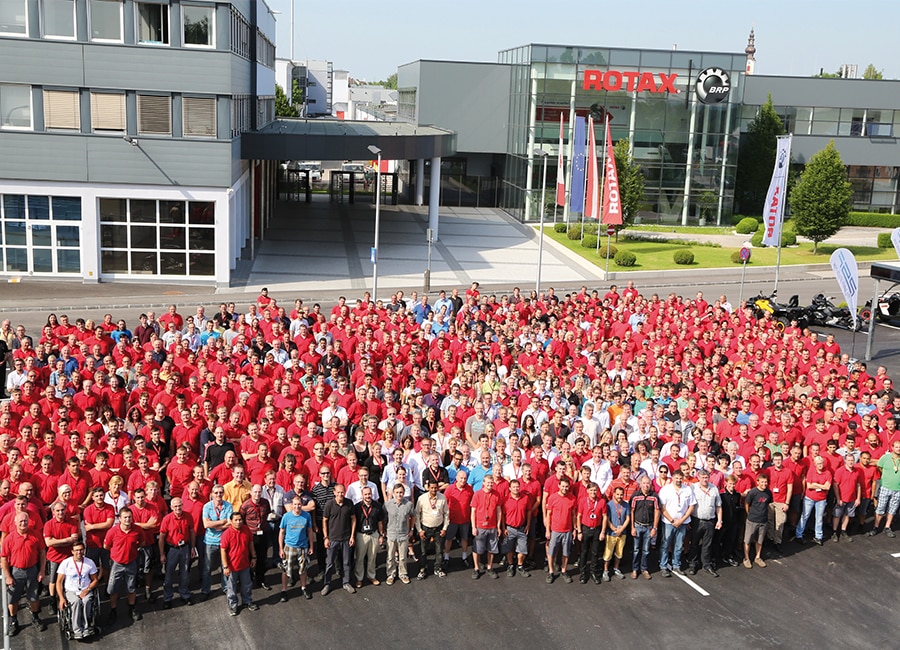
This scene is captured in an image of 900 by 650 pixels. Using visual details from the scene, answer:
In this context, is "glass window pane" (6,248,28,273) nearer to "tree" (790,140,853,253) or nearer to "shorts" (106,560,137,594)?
"shorts" (106,560,137,594)

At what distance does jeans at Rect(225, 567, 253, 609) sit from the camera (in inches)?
464

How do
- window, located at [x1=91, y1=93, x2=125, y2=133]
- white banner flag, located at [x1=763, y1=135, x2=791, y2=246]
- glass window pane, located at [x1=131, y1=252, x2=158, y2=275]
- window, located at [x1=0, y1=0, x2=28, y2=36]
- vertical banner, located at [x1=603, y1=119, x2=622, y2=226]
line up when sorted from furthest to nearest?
vertical banner, located at [x1=603, y1=119, x2=622, y2=226], white banner flag, located at [x1=763, y1=135, x2=791, y2=246], glass window pane, located at [x1=131, y1=252, x2=158, y2=275], window, located at [x1=91, y1=93, x2=125, y2=133], window, located at [x1=0, y1=0, x2=28, y2=36]

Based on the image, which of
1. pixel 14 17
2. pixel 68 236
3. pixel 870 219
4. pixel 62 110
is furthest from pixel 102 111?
pixel 870 219

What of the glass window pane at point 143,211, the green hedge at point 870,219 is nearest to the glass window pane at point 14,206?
the glass window pane at point 143,211

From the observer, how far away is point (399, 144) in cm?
4100

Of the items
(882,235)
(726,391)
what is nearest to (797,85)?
(882,235)

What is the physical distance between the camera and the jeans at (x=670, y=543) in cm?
1334

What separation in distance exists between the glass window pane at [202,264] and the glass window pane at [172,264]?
0.31 m

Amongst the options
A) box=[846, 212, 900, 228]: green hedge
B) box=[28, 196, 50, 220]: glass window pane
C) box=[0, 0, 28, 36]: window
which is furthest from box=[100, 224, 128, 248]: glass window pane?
box=[846, 212, 900, 228]: green hedge

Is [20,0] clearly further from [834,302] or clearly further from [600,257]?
[834,302]

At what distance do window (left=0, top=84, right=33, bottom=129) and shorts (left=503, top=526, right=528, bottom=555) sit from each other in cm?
2508

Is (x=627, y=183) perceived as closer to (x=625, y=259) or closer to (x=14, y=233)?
(x=625, y=259)

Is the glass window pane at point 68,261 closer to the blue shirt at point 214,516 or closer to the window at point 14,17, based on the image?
the window at point 14,17

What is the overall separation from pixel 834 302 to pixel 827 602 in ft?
82.0
